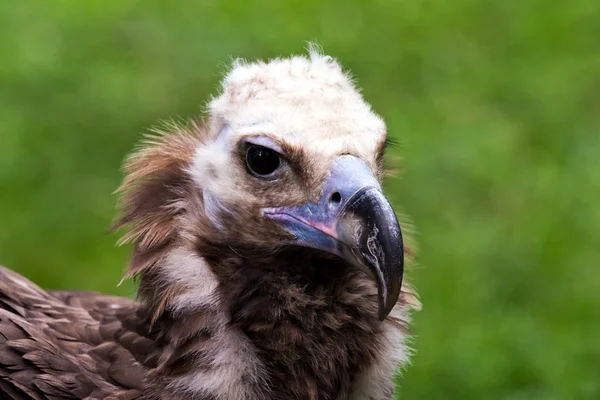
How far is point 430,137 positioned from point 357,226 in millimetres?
4105

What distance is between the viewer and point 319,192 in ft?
9.72

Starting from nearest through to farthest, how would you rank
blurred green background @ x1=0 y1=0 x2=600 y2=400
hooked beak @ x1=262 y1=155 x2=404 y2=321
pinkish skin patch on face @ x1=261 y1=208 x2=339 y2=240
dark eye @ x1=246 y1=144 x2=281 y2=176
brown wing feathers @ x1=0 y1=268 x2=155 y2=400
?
hooked beak @ x1=262 y1=155 x2=404 y2=321
pinkish skin patch on face @ x1=261 y1=208 x2=339 y2=240
dark eye @ x1=246 y1=144 x2=281 y2=176
brown wing feathers @ x1=0 y1=268 x2=155 y2=400
blurred green background @ x1=0 y1=0 x2=600 y2=400

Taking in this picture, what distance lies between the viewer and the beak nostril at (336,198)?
289 centimetres

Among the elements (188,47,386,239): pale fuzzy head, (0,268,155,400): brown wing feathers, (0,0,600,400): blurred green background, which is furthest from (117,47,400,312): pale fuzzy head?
(0,0,600,400): blurred green background

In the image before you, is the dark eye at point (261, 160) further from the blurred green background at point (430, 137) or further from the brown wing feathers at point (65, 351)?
the blurred green background at point (430, 137)

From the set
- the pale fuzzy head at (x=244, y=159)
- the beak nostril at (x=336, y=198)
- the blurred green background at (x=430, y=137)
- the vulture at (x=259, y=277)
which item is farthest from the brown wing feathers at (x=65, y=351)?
the blurred green background at (x=430, y=137)

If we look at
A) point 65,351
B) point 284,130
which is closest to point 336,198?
point 284,130

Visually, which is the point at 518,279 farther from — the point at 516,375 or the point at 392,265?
the point at 392,265

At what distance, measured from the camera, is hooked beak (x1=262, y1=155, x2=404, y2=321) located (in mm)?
2809

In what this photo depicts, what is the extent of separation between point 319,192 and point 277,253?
0.24 meters

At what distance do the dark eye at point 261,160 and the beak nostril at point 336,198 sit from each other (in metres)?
0.19

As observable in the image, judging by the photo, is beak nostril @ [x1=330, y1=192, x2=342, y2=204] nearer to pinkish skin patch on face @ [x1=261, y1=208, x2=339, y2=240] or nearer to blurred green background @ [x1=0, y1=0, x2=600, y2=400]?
pinkish skin patch on face @ [x1=261, y1=208, x2=339, y2=240]

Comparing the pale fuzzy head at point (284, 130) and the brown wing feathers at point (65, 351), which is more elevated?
the pale fuzzy head at point (284, 130)

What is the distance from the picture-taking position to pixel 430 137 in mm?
6871
